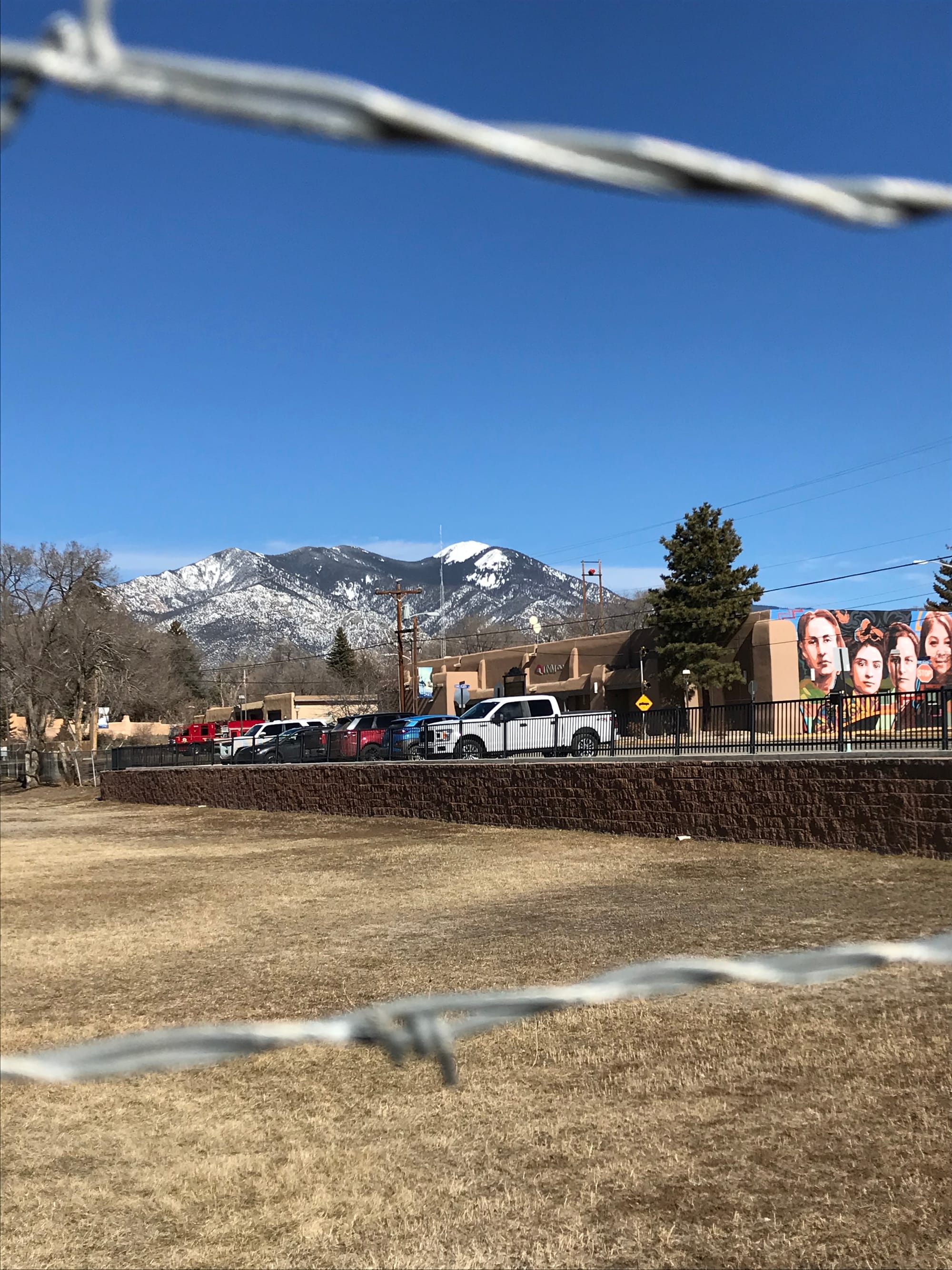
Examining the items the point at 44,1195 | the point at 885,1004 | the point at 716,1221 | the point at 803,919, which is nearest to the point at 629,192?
the point at 716,1221

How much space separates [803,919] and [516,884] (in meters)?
5.58

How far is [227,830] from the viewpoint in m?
30.1

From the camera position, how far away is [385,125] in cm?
87

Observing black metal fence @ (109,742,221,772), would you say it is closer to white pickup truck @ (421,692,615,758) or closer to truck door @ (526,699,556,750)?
white pickup truck @ (421,692,615,758)

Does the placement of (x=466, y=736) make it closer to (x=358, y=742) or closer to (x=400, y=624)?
(x=358, y=742)

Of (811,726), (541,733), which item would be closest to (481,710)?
(541,733)

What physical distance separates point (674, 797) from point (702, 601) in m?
28.9

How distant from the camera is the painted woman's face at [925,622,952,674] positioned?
4897 centimetres

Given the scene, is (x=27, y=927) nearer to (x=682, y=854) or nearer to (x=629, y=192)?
(x=682, y=854)

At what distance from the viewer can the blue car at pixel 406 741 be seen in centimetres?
3297

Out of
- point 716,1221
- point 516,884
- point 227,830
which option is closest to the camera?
point 716,1221

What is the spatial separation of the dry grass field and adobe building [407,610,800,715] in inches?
1116

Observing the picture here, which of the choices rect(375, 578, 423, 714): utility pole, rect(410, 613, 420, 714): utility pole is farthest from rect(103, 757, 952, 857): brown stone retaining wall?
rect(410, 613, 420, 714): utility pole

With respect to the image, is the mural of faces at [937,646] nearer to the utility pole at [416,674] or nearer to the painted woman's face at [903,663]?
the painted woman's face at [903,663]
